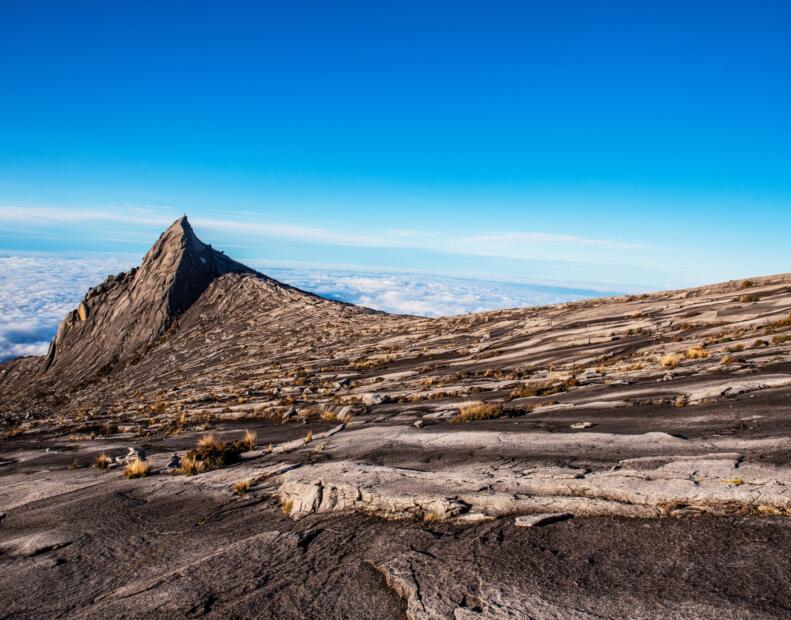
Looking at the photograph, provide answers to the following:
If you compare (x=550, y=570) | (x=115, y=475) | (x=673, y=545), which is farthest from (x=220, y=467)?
(x=673, y=545)

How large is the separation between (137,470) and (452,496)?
9.49 meters

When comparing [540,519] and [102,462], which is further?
[102,462]

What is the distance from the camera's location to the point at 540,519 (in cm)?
772

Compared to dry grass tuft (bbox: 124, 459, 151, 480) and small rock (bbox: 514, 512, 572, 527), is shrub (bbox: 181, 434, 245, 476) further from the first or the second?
small rock (bbox: 514, 512, 572, 527)

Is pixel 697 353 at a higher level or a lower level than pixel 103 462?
higher

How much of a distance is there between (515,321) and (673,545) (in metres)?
32.3

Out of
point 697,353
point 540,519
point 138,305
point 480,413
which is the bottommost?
point 138,305

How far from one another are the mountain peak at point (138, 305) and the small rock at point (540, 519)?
200 ft

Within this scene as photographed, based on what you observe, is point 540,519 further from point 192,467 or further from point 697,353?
point 697,353

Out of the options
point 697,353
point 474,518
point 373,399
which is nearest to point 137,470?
point 373,399

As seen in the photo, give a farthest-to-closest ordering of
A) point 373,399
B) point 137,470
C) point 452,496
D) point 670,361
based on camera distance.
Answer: point 373,399, point 670,361, point 137,470, point 452,496

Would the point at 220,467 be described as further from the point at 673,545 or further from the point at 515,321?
the point at 515,321

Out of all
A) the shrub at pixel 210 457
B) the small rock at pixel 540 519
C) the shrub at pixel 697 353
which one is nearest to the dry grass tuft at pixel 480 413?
the shrub at pixel 210 457

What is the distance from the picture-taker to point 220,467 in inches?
524
